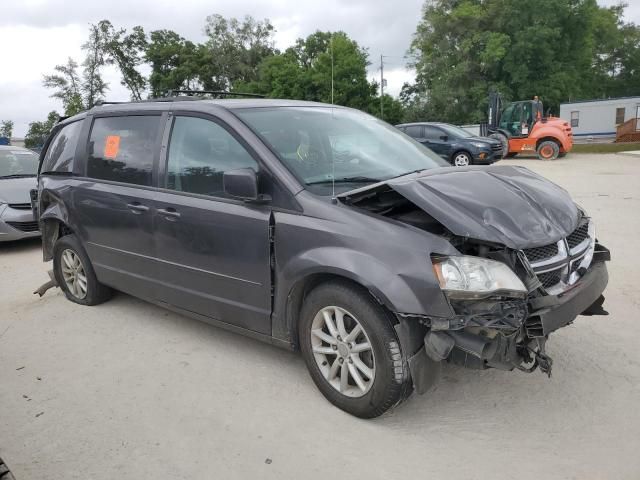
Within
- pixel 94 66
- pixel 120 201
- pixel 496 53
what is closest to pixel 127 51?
pixel 94 66

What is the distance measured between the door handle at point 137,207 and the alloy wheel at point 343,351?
1760mm

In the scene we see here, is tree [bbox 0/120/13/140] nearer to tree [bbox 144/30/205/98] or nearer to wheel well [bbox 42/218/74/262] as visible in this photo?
tree [bbox 144/30/205/98]

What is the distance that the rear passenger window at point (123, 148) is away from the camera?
414 centimetres

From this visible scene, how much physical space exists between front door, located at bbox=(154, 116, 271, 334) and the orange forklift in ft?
59.1

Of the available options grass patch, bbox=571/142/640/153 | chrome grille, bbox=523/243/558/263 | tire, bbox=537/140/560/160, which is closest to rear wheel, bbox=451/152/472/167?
tire, bbox=537/140/560/160

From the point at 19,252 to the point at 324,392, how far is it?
269 inches

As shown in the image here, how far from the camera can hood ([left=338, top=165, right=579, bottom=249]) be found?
272cm

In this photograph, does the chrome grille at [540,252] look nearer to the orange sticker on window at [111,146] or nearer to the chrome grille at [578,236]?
the chrome grille at [578,236]

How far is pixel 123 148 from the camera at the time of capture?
441 cm

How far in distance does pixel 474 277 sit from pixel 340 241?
738 millimetres

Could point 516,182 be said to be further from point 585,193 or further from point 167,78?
point 167,78

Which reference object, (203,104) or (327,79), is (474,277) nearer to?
(203,104)

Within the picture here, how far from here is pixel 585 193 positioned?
11000mm

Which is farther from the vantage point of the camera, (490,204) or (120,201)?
(120,201)
